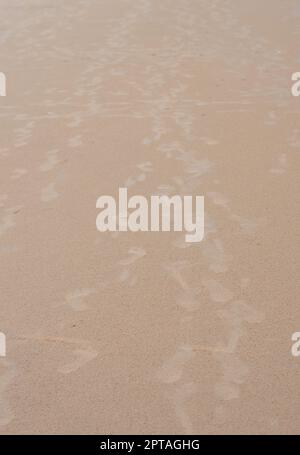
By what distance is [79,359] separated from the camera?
2129mm

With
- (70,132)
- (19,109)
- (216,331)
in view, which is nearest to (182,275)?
(216,331)

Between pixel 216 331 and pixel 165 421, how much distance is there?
0.50 metres

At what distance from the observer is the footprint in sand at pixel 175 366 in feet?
6.63

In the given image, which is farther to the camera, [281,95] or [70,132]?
[281,95]

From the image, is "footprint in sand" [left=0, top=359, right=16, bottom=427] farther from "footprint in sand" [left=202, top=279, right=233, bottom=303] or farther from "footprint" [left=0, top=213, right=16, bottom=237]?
"footprint" [left=0, top=213, right=16, bottom=237]

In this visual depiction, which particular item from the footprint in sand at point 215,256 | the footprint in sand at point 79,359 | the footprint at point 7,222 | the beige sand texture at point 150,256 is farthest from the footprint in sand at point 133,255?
the footprint at point 7,222

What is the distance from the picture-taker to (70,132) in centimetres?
439

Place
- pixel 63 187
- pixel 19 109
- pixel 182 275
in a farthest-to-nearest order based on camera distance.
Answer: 1. pixel 19 109
2. pixel 63 187
3. pixel 182 275

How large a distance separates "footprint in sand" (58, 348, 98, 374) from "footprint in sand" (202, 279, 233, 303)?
1.96 ft

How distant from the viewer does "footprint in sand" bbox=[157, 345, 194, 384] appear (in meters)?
2.02

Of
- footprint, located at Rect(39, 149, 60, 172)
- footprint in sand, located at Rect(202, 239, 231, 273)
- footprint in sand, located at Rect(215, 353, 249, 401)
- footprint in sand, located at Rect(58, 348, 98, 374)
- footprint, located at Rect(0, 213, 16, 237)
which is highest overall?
footprint, located at Rect(39, 149, 60, 172)

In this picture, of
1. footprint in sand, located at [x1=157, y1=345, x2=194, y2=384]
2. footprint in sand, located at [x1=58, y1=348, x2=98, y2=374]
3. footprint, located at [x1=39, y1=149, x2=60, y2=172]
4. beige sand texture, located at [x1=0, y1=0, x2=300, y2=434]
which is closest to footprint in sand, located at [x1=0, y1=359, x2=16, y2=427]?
beige sand texture, located at [x1=0, y1=0, x2=300, y2=434]

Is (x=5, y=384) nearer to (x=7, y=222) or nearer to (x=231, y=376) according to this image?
(x=231, y=376)
